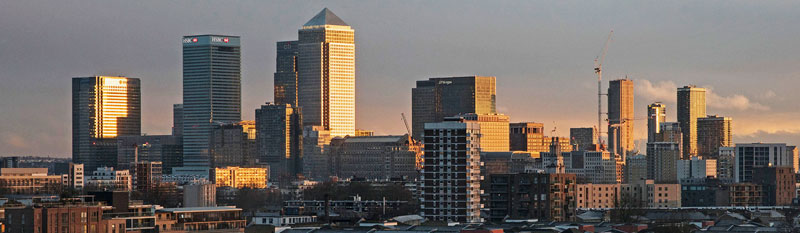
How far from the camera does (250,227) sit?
172625 millimetres

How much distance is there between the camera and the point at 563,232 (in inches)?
5679

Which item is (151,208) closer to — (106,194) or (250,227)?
(106,194)

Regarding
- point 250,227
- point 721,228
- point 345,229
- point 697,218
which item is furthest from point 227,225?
point 697,218

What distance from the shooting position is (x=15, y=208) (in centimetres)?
14188

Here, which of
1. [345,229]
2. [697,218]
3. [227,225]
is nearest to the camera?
[345,229]

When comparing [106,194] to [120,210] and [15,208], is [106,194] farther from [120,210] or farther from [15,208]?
[15,208]

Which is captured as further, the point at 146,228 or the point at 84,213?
the point at 146,228

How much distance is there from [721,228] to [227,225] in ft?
154

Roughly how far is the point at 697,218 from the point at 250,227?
182ft

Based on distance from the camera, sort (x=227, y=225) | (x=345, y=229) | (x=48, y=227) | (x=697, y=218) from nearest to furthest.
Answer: (x=48, y=227), (x=345, y=229), (x=227, y=225), (x=697, y=218)

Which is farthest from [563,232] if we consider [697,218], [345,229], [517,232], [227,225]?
[697,218]

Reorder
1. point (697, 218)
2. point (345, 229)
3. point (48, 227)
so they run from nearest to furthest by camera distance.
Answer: point (48, 227), point (345, 229), point (697, 218)

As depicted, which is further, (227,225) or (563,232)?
(227,225)

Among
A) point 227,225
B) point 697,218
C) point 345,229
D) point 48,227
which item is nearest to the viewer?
point 48,227
